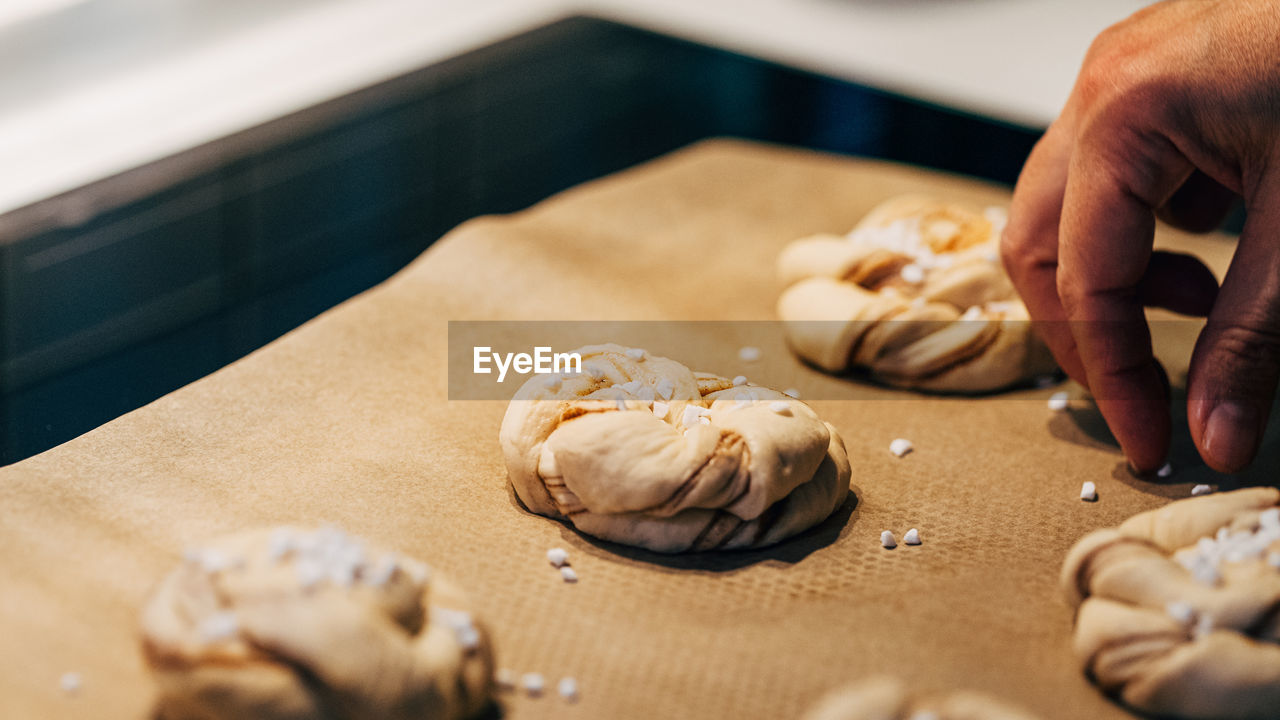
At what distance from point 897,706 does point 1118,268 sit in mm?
675

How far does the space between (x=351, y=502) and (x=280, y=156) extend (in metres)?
0.76

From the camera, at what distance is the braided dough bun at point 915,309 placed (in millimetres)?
1602

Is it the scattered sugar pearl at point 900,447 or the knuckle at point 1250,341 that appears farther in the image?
the scattered sugar pearl at point 900,447

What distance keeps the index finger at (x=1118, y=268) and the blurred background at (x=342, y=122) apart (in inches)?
36.0

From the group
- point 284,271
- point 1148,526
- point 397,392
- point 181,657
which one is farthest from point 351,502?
point 1148,526

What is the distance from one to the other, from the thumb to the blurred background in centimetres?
101

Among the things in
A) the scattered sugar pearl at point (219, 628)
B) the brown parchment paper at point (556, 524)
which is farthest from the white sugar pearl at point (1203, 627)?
the scattered sugar pearl at point (219, 628)

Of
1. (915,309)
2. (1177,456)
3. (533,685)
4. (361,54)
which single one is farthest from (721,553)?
(361,54)

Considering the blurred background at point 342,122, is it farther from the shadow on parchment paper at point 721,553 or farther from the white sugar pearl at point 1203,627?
the white sugar pearl at point 1203,627

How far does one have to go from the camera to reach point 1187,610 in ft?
3.30

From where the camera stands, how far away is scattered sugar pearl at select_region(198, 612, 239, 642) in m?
0.89

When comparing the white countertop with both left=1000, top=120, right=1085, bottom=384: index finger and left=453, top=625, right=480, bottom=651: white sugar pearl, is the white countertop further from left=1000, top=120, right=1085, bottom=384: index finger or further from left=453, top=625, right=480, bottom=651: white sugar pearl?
left=453, top=625, right=480, bottom=651: white sugar pearl

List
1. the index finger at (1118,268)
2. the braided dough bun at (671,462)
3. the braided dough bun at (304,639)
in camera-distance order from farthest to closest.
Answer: the index finger at (1118,268)
the braided dough bun at (671,462)
the braided dough bun at (304,639)

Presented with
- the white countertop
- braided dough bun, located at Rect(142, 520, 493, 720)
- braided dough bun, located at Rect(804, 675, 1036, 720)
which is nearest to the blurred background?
the white countertop
